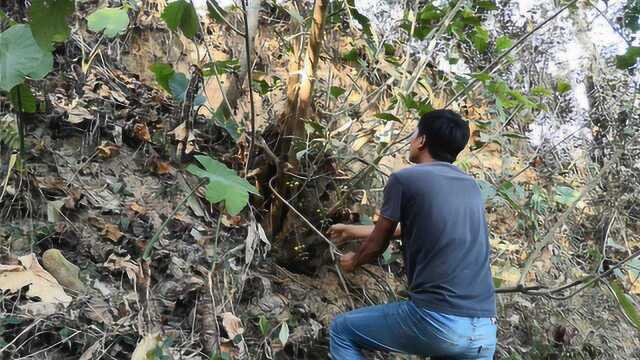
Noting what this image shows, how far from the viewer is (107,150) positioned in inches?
136

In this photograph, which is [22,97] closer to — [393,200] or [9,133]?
[9,133]

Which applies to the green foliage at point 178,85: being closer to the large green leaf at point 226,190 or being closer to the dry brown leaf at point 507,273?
the large green leaf at point 226,190

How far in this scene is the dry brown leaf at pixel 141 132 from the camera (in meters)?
3.65

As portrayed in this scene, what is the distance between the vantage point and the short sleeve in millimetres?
2305

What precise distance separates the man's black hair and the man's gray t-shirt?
4.4 inches

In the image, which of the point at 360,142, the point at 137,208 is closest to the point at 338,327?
the point at 137,208

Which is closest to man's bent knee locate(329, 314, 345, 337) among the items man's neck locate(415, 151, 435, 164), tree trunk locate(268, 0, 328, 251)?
man's neck locate(415, 151, 435, 164)

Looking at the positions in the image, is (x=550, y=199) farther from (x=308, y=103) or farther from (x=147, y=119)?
(x=147, y=119)

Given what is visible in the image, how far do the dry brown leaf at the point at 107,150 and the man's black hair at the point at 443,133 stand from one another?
198 centimetres

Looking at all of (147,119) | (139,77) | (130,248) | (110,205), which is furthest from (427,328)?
(139,77)

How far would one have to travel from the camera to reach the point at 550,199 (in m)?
4.81

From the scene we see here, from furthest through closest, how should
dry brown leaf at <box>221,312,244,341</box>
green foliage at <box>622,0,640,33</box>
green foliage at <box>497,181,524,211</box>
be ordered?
green foliage at <box>497,181,524,211</box>, dry brown leaf at <box>221,312,244,341</box>, green foliage at <box>622,0,640,33</box>

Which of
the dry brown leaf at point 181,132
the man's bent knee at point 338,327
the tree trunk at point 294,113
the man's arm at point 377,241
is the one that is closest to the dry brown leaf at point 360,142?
the tree trunk at point 294,113

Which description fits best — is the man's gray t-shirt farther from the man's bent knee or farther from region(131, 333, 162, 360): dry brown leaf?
region(131, 333, 162, 360): dry brown leaf
